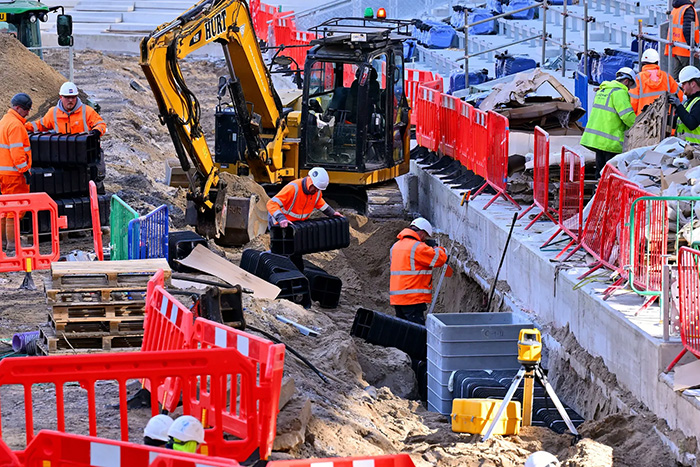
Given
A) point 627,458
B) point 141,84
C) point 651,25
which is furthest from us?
point 141,84

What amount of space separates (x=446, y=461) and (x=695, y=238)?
108 inches

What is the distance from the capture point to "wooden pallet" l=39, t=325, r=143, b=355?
9.76m

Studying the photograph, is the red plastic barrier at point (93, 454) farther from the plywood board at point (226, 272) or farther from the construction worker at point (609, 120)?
the construction worker at point (609, 120)

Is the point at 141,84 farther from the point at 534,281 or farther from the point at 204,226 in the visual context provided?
the point at 534,281

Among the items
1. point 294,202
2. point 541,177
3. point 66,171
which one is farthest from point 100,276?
point 66,171

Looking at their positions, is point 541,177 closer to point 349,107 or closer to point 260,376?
point 349,107

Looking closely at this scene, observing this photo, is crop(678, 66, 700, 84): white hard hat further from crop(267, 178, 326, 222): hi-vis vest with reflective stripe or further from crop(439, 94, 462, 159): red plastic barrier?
crop(439, 94, 462, 159): red plastic barrier

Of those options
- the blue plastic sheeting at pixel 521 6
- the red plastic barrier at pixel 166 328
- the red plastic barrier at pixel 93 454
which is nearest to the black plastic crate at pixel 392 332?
the red plastic barrier at pixel 166 328

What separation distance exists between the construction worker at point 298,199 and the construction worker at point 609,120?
3354mm

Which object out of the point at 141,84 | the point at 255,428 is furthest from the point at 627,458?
the point at 141,84

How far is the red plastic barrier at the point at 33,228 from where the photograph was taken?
12.7 m

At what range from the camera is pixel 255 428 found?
7242 millimetres

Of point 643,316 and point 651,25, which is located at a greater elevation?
point 651,25

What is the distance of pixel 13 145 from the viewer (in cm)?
1473
